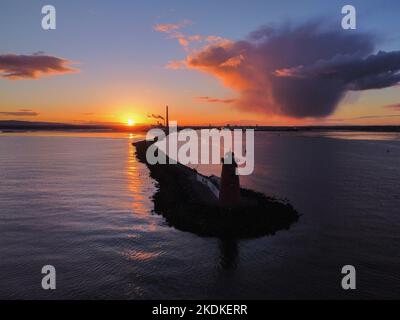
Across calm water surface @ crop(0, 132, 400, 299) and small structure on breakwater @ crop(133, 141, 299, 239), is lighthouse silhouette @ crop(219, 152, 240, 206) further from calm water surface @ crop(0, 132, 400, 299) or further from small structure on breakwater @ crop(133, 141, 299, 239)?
calm water surface @ crop(0, 132, 400, 299)

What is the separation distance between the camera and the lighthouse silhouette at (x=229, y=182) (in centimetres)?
2866

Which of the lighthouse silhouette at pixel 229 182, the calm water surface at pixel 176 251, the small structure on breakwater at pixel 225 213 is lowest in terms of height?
the calm water surface at pixel 176 251

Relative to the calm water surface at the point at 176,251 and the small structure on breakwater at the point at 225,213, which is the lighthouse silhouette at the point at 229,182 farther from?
the calm water surface at the point at 176,251

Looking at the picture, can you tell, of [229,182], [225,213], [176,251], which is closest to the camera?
[176,251]

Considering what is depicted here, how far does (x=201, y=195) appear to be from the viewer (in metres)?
34.4

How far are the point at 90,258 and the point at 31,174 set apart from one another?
4255 cm

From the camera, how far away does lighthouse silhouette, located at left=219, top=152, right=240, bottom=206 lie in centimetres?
2866

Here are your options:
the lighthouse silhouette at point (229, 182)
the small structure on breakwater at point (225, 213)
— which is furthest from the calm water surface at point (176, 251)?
the lighthouse silhouette at point (229, 182)

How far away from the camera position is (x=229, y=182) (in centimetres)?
2895

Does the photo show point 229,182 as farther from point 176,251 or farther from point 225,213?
point 176,251

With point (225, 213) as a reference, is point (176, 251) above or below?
below

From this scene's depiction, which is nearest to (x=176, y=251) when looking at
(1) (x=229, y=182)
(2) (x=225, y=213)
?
(2) (x=225, y=213)

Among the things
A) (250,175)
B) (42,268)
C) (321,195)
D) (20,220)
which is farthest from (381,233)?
(250,175)

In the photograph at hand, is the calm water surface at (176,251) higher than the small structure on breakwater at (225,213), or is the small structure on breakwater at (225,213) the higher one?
the small structure on breakwater at (225,213)
